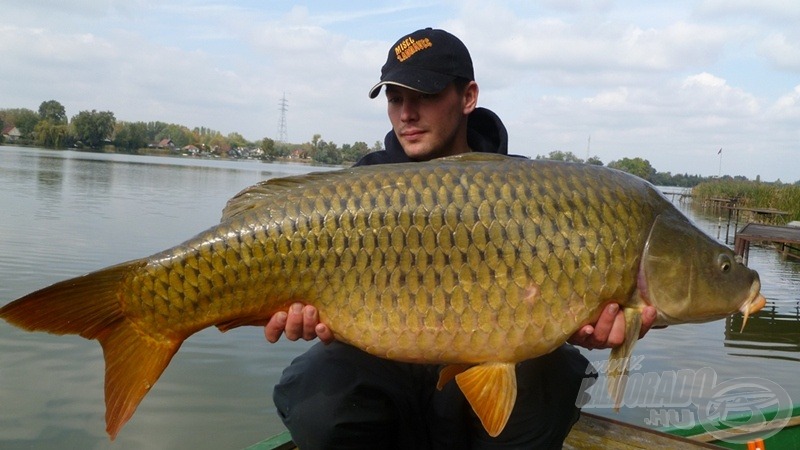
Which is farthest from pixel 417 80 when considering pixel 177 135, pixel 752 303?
pixel 177 135

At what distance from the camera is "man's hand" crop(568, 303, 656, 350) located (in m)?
1.67

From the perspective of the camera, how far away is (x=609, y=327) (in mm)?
1685

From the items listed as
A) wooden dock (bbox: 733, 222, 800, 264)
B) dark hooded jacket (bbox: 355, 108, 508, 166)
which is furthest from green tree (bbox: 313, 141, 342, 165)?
dark hooded jacket (bbox: 355, 108, 508, 166)

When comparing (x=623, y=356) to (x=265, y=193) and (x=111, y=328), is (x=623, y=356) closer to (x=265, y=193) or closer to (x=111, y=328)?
(x=265, y=193)

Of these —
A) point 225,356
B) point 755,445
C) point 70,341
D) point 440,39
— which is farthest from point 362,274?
point 70,341

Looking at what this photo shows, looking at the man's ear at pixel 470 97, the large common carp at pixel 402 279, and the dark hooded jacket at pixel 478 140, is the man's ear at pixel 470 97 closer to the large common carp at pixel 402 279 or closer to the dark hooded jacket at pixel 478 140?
the dark hooded jacket at pixel 478 140

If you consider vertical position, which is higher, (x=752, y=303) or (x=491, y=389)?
(x=752, y=303)

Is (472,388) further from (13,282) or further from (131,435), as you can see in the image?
(13,282)

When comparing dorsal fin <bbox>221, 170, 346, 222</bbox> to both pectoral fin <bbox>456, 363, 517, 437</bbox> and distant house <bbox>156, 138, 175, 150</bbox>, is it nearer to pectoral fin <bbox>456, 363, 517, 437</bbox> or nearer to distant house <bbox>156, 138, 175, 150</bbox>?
pectoral fin <bbox>456, 363, 517, 437</bbox>

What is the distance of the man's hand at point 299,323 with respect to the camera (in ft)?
5.45

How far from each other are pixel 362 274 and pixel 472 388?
0.41m

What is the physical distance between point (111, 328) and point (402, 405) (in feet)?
2.98

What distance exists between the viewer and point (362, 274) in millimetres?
1608

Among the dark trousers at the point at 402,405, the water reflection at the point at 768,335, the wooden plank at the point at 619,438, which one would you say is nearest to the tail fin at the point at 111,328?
the dark trousers at the point at 402,405
